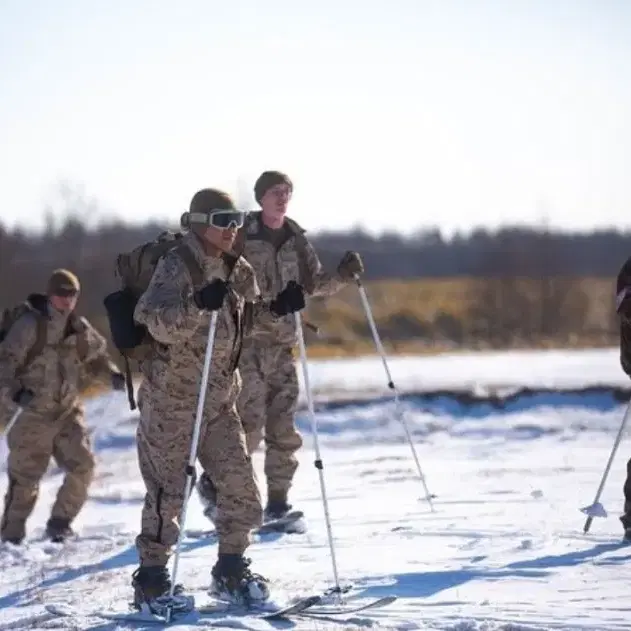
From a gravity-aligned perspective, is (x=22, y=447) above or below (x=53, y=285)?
below

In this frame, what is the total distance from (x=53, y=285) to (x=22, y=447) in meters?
1.38

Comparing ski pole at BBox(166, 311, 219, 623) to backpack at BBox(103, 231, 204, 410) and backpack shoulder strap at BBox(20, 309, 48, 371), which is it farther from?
backpack shoulder strap at BBox(20, 309, 48, 371)

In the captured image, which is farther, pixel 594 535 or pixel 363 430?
pixel 363 430

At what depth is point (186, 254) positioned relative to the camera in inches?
259

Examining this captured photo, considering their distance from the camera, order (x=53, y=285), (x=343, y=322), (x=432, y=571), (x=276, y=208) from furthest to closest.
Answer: (x=343, y=322)
(x=53, y=285)
(x=276, y=208)
(x=432, y=571)

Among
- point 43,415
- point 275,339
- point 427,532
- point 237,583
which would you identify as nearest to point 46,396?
point 43,415

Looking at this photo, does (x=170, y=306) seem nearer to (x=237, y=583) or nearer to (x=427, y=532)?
(x=237, y=583)

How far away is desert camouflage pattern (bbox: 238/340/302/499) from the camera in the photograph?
31.4 ft

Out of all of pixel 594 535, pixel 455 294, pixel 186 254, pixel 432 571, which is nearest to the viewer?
pixel 186 254

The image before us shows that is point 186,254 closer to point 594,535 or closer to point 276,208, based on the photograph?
point 276,208

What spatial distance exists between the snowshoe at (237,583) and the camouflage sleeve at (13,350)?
377cm

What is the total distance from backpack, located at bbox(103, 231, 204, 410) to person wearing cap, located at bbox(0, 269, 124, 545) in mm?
3398

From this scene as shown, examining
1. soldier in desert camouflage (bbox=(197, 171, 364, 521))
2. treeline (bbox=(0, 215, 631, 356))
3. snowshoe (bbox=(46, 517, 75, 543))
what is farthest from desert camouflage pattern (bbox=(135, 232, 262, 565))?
treeline (bbox=(0, 215, 631, 356))

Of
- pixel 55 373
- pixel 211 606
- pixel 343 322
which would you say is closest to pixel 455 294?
pixel 343 322
